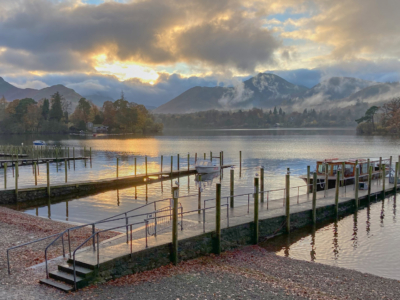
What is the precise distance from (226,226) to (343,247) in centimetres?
803

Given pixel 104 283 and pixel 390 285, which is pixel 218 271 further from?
pixel 390 285

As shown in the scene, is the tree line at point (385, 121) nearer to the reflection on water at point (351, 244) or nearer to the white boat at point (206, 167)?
the white boat at point (206, 167)

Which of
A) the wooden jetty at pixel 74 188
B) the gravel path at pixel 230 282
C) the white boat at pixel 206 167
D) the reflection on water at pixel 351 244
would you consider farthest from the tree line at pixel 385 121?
the gravel path at pixel 230 282

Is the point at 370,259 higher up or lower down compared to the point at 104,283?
lower down

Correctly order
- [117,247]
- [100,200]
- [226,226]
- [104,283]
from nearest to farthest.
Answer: [104,283] < [117,247] < [226,226] < [100,200]

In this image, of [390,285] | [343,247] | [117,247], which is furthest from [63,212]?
[390,285]

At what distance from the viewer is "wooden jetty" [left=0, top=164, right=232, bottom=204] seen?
104 feet

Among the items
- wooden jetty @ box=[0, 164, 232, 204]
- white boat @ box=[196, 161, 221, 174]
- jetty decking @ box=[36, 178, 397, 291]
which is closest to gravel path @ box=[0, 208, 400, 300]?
jetty decking @ box=[36, 178, 397, 291]

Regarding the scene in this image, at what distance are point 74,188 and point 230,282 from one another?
2740 centimetres

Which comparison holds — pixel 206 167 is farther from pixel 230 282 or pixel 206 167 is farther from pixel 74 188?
pixel 230 282

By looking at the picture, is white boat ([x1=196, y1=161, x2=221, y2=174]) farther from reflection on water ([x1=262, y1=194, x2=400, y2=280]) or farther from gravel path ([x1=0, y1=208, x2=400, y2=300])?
gravel path ([x1=0, y1=208, x2=400, y2=300])

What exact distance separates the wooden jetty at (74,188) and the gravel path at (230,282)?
48.6ft

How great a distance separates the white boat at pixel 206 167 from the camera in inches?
2058

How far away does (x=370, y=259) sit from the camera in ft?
63.7
